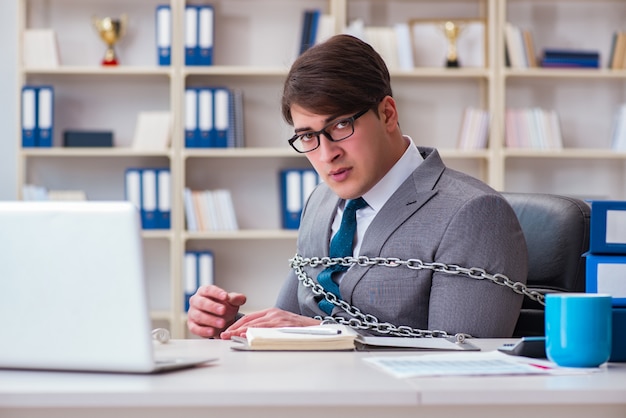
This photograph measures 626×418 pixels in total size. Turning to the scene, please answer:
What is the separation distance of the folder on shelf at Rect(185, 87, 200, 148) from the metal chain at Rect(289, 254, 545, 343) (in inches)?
96.6

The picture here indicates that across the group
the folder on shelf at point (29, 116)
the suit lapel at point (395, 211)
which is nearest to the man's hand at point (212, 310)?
the suit lapel at point (395, 211)

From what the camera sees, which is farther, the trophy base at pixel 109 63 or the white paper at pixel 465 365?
the trophy base at pixel 109 63

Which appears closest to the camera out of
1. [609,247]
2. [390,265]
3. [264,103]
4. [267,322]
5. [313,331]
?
[609,247]

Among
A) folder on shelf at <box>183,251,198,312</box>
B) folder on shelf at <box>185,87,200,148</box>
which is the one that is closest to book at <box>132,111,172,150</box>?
folder on shelf at <box>185,87,200,148</box>

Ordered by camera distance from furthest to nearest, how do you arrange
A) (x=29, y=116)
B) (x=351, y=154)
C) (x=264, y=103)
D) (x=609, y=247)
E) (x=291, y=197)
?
(x=264, y=103) < (x=291, y=197) < (x=29, y=116) < (x=351, y=154) < (x=609, y=247)

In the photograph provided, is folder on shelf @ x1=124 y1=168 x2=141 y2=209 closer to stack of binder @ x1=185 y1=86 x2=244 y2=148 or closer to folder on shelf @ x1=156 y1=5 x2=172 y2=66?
stack of binder @ x1=185 y1=86 x2=244 y2=148

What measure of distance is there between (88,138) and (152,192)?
16.7 inches

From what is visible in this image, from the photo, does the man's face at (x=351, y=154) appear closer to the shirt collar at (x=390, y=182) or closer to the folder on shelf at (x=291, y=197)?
the shirt collar at (x=390, y=182)

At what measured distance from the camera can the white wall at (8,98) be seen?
459 cm

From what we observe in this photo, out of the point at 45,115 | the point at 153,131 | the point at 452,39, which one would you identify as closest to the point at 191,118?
the point at 153,131

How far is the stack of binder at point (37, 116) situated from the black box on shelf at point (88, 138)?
0.09 meters

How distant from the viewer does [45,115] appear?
14.5 feet

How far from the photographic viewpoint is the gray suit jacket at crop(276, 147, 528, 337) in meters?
1.77

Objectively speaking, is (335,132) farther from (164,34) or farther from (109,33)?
(109,33)
